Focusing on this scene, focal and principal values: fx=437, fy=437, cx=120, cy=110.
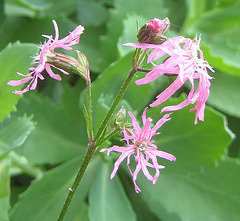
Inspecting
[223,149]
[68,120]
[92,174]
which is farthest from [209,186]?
[68,120]

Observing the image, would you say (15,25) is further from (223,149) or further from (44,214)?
(223,149)

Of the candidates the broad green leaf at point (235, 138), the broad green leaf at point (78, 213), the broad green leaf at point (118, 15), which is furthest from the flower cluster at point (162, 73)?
the broad green leaf at point (235, 138)

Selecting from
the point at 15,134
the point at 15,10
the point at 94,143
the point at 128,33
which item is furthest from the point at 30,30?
the point at 94,143

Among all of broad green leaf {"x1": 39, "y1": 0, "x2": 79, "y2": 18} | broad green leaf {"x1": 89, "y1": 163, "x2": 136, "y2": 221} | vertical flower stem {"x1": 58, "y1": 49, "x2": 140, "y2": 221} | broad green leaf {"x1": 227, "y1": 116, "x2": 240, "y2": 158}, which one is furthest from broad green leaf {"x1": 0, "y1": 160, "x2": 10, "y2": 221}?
broad green leaf {"x1": 227, "y1": 116, "x2": 240, "y2": 158}

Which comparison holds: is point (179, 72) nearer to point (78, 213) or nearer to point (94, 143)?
point (94, 143)

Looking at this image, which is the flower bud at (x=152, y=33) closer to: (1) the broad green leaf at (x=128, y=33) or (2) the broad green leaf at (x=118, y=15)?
(1) the broad green leaf at (x=128, y=33)

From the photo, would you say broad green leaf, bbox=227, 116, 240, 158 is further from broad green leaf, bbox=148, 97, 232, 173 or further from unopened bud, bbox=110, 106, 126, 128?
unopened bud, bbox=110, 106, 126, 128
